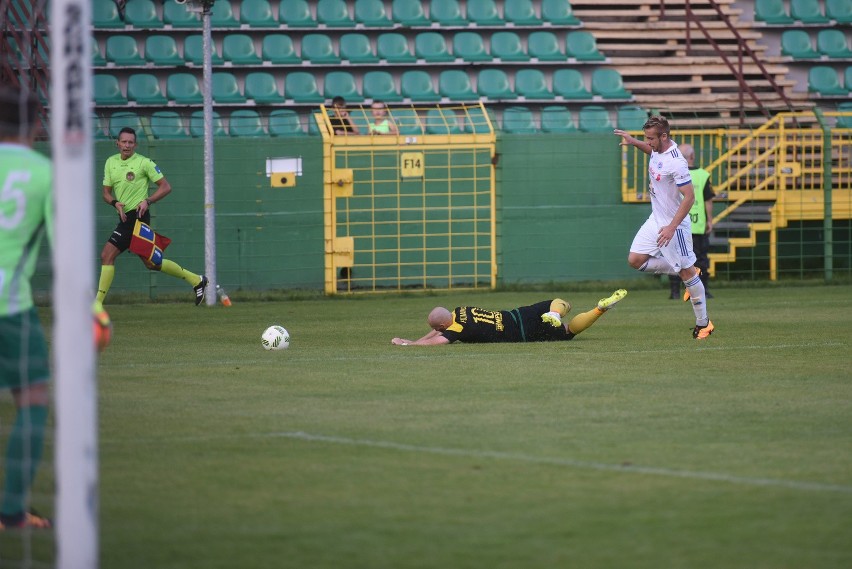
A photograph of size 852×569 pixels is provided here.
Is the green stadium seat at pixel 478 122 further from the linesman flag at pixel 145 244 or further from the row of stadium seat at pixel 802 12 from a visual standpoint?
the row of stadium seat at pixel 802 12

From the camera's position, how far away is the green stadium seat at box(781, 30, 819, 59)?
28.7 metres

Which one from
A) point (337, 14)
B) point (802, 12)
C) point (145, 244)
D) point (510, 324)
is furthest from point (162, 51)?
point (510, 324)

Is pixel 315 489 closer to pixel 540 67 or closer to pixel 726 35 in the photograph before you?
→ pixel 540 67

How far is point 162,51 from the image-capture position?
86.9 feet

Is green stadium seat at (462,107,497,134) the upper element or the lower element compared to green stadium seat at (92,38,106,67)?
lower

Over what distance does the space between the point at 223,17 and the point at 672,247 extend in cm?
1500

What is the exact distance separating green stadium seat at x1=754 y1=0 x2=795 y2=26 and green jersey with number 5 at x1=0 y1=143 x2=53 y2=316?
2537cm

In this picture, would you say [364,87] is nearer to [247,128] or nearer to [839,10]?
[247,128]

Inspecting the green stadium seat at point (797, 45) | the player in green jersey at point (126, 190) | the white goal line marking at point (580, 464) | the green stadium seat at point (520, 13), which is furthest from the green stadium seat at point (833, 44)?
the white goal line marking at point (580, 464)

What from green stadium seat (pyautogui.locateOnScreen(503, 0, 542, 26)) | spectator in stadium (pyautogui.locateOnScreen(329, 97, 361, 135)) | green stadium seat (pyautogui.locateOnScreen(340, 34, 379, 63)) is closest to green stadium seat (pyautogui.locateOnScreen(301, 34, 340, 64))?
green stadium seat (pyautogui.locateOnScreen(340, 34, 379, 63))

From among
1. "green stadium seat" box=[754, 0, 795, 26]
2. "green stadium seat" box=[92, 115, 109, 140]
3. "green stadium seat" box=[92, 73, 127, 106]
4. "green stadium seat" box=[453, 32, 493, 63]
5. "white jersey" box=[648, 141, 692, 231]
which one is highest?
"green stadium seat" box=[754, 0, 795, 26]

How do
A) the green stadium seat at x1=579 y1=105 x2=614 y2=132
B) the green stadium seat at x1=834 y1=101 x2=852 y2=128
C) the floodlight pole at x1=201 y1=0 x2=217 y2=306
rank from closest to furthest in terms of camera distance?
1. the floodlight pole at x1=201 y1=0 x2=217 y2=306
2. the green stadium seat at x1=579 y1=105 x2=614 y2=132
3. the green stadium seat at x1=834 y1=101 x2=852 y2=128

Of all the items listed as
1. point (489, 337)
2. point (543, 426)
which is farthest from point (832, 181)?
→ point (543, 426)

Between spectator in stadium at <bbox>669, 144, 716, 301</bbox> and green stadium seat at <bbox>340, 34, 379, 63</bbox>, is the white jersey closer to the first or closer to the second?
spectator in stadium at <bbox>669, 144, 716, 301</bbox>
